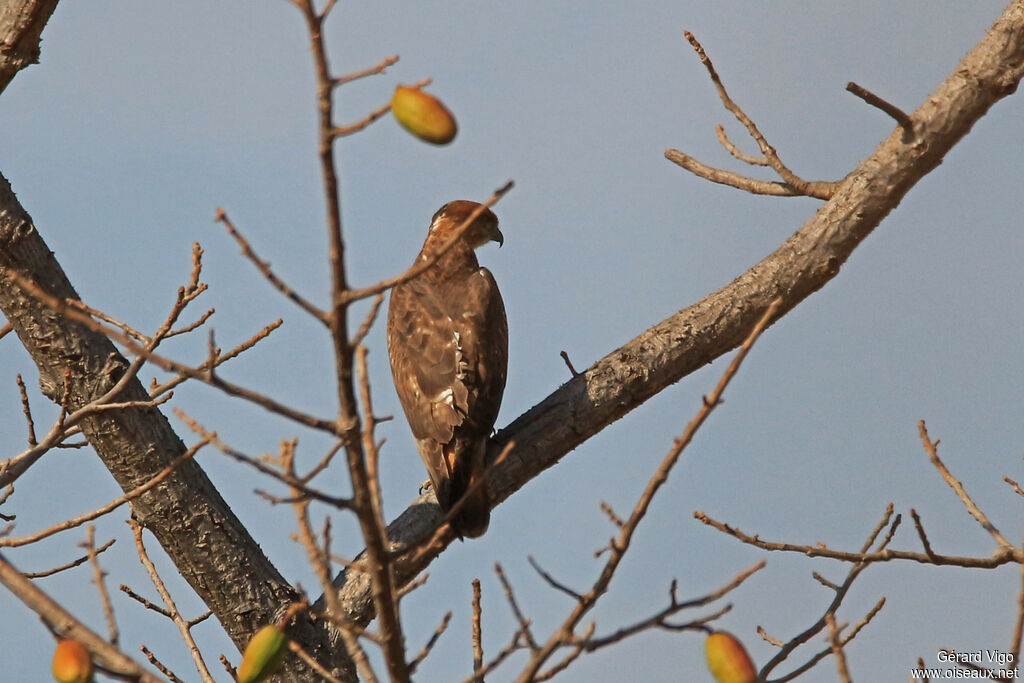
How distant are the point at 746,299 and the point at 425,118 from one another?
2723mm

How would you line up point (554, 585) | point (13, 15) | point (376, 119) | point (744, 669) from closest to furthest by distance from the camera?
point (376, 119) < point (744, 669) < point (554, 585) < point (13, 15)

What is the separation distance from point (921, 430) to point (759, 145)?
63.7 inches

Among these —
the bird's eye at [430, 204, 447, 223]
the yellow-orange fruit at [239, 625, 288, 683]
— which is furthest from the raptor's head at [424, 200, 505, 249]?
the yellow-orange fruit at [239, 625, 288, 683]

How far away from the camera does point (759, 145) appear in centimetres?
475

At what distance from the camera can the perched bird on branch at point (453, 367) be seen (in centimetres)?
497

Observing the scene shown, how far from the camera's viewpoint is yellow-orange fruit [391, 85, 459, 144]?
214 centimetres

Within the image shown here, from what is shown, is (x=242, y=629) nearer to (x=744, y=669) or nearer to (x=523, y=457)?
(x=523, y=457)

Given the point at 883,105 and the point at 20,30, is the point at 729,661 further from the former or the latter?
the point at 20,30

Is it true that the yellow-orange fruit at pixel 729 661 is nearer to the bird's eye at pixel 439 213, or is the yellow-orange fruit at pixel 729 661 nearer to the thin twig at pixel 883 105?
the thin twig at pixel 883 105

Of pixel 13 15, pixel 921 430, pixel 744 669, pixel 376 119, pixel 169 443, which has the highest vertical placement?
pixel 13 15

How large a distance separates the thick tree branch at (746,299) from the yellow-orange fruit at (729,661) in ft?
6.58

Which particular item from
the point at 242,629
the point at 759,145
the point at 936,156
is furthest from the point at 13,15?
the point at 936,156

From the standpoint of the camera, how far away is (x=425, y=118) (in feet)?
7.02

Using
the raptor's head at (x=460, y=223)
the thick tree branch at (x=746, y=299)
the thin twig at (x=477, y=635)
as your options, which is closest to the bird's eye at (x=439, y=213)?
the raptor's head at (x=460, y=223)
